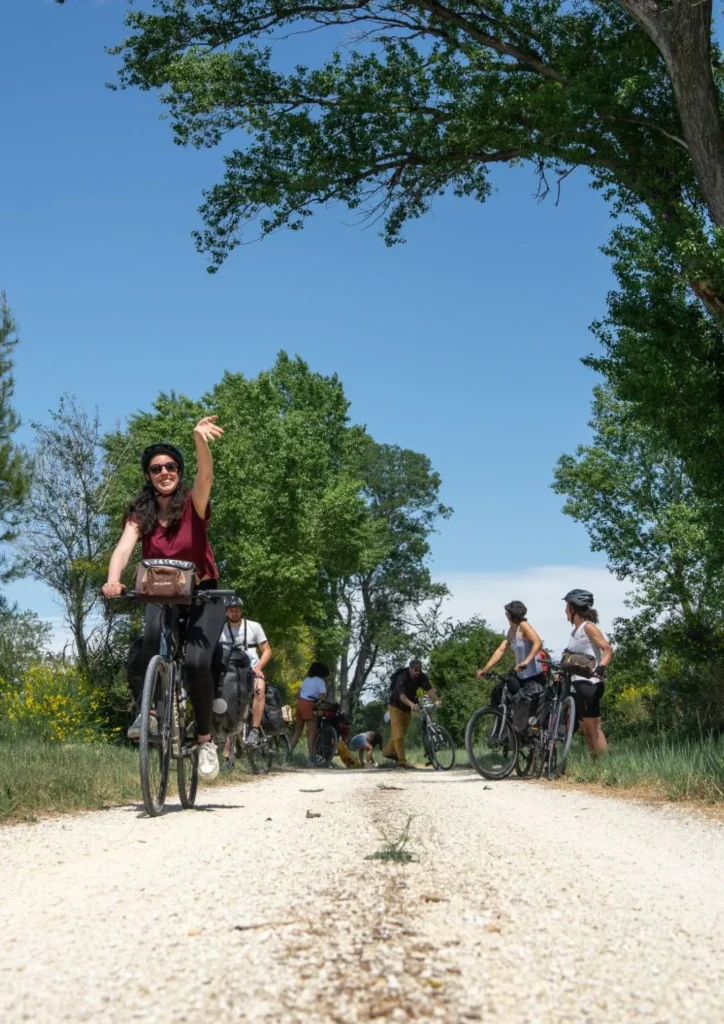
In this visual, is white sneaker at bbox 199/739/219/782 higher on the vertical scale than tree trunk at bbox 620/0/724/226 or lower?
lower

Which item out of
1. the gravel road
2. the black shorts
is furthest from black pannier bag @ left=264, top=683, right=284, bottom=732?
the gravel road

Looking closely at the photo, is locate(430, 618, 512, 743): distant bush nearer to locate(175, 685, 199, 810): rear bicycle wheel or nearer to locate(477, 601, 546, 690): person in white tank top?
locate(477, 601, 546, 690): person in white tank top

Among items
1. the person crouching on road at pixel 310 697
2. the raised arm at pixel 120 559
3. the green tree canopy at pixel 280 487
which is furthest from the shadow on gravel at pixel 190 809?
the green tree canopy at pixel 280 487

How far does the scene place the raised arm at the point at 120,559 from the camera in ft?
20.4

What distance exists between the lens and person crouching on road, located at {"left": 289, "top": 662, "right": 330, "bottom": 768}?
69.5 feet

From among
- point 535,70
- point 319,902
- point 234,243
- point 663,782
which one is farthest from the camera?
point 234,243

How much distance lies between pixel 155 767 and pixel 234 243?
10.2 meters

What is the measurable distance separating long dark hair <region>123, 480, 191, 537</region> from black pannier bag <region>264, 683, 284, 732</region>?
8.60 m

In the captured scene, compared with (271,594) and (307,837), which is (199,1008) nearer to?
(307,837)

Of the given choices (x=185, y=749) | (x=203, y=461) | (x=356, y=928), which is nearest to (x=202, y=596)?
(x=203, y=461)

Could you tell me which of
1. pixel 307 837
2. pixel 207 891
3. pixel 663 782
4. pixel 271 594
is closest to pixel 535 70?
pixel 663 782

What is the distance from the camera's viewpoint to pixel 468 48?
15.2m

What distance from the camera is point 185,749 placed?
6.97 m

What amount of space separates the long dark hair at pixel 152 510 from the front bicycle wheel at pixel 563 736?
6.10 meters
